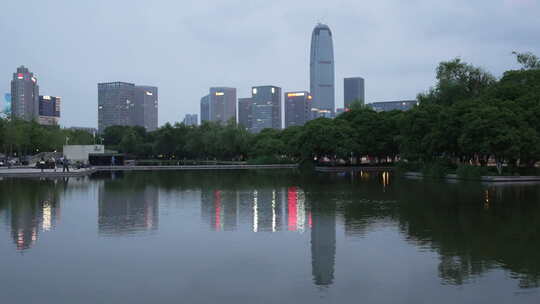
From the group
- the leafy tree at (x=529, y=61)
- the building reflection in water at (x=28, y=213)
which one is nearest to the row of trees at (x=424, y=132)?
the leafy tree at (x=529, y=61)

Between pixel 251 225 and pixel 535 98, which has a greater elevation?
pixel 535 98

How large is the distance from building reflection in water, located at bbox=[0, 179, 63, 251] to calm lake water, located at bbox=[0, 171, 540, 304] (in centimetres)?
7

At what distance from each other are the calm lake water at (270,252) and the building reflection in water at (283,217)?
0.19 ft

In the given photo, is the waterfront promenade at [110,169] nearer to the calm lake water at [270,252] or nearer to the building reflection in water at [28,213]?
the building reflection in water at [28,213]

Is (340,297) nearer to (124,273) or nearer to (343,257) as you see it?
(343,257)

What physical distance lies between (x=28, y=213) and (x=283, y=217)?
10389mm

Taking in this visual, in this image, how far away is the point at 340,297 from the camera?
9.11 meters

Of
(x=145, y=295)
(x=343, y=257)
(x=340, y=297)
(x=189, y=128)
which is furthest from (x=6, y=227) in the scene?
(x=189, y=128)

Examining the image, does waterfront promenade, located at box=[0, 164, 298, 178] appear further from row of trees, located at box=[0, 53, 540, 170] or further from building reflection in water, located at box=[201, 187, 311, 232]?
building reflection in water, located at box=[201, 187, 311, 232]

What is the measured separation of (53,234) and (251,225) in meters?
6.41

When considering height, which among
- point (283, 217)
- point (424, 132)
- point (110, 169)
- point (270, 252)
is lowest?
point (270, 252)

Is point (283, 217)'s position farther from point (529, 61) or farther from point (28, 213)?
point (529, 61)

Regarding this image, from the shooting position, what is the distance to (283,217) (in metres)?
19.3

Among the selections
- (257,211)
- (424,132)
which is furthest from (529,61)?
(257,211)
